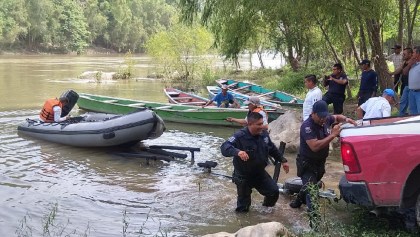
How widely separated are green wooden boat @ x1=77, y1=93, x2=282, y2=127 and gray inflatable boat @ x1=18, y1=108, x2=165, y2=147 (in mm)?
3289

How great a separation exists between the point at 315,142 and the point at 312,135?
0.36 ft

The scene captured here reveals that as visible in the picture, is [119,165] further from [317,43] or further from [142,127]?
[317,43]

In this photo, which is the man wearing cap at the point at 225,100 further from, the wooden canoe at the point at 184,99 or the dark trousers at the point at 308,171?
the dark trousers at the point at 308,171

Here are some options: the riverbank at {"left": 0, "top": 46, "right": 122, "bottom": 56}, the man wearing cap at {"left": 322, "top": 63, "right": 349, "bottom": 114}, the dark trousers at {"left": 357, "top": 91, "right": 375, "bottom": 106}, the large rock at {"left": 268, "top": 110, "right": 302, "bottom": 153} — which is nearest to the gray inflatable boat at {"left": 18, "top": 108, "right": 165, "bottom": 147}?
the large rock at {"left": 268, "top": 110, "right": 302, "bottom": 153}

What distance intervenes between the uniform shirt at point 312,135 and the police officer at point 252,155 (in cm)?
44

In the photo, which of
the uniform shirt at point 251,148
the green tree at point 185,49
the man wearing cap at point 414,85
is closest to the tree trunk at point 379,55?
the man wearing cap at point 414,85

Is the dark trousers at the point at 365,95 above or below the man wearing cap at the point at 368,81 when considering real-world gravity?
below

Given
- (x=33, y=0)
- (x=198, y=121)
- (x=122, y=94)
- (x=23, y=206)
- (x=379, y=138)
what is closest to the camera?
(x=379, y=138)

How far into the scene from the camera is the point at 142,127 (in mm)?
10625

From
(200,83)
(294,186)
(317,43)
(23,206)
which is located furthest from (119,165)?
(200,83)

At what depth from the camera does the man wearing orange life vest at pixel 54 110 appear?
12.2m

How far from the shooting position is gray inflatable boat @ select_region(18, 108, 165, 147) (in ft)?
34.9

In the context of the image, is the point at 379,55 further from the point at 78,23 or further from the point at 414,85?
the point at 78,23

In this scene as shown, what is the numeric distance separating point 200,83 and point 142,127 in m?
18.2
